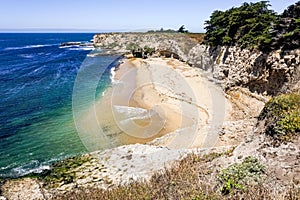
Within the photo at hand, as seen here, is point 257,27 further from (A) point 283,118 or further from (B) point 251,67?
(A) point 283,118

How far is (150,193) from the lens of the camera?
21.7 feet

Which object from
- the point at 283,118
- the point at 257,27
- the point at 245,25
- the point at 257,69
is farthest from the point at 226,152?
the point at 245,25

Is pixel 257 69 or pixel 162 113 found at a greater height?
pixel 257 69

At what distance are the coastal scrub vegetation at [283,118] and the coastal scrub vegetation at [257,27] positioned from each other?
970cm

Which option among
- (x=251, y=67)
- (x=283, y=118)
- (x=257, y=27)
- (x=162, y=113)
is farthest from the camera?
(x=257, y=27)

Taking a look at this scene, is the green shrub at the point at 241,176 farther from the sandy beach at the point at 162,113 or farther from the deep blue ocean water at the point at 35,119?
the deep blue ocean water at the point at 35,119

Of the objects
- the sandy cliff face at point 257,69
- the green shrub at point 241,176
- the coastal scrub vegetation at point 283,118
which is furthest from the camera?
the sandy cliff face at point 257,69

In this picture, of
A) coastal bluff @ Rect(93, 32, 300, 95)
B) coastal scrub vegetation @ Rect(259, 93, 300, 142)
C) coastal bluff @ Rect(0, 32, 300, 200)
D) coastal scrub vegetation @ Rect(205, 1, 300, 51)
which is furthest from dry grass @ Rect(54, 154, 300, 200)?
coastal scrub vegetation @ Rect(205, 1, 300, 51)

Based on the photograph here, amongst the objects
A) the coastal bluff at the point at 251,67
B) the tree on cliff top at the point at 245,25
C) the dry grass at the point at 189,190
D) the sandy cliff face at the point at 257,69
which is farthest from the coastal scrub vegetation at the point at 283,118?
the tree on cliff top at the point at 245,25

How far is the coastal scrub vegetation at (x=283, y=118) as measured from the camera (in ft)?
28.7

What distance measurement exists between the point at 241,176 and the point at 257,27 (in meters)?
20.3

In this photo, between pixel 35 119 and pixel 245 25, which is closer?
pixel 35 119

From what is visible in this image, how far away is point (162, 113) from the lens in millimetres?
23234

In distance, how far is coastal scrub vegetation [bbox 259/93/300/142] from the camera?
8762 mm
